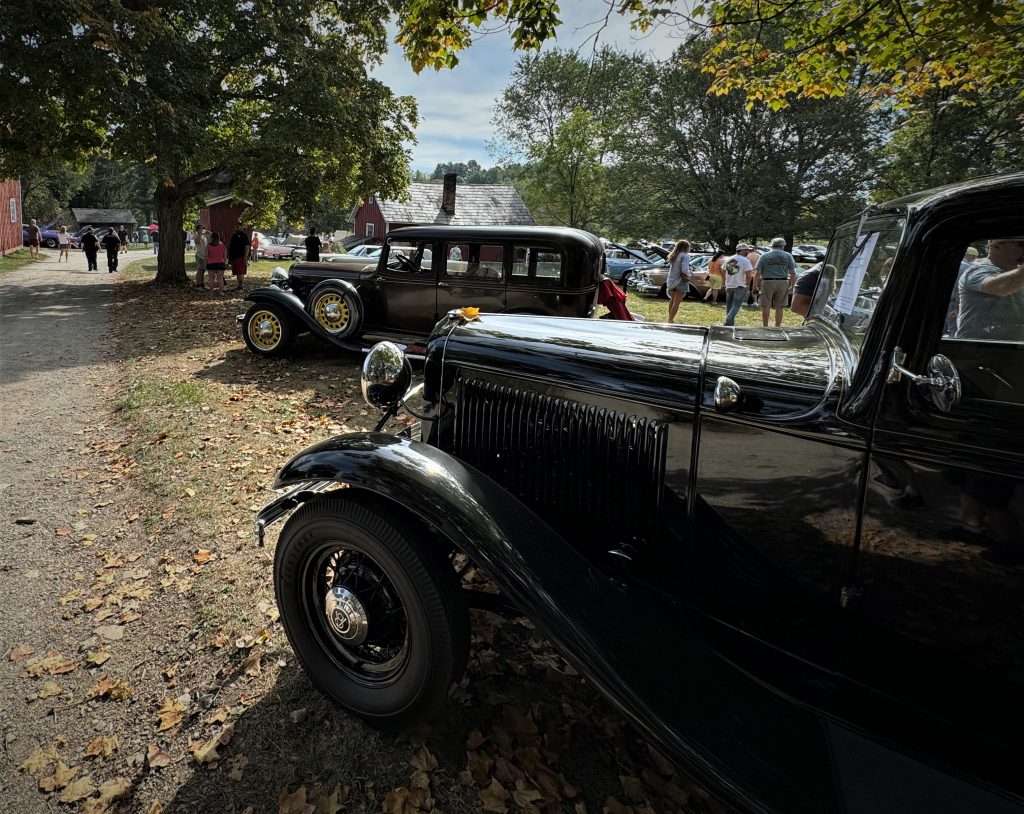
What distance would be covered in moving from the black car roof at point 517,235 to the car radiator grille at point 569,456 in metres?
5.66

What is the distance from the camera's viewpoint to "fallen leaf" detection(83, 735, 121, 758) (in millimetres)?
2502

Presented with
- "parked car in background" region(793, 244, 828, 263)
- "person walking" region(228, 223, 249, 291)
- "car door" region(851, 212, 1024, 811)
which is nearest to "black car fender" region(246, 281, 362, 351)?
"car door" region(851, 212, 1024, 811)

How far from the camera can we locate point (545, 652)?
3.20 meters

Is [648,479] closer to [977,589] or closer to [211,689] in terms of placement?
[977,589]

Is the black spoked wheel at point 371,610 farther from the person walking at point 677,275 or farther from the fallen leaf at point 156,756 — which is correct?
the person walking at point 677,275

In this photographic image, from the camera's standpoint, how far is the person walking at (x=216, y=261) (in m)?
17.9

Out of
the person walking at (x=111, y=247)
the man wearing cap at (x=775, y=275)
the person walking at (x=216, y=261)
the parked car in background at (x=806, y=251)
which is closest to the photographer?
the man wearing cap at (x=775, y=275)

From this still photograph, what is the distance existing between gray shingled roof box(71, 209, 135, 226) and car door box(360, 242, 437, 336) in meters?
73.2

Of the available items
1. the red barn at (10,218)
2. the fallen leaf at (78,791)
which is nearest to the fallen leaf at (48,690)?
the fallen leaf at (78,791)

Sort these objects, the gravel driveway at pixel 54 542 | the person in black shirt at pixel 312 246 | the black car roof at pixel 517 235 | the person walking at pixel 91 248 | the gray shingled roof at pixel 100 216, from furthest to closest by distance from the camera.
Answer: the gray shingled roof at pixel 100 216
the person walking at pixel 91 248
the person in black shirt at pixel 312 246
the black car roof at pixel 517 235
the gravel driveway at pixel 54 542

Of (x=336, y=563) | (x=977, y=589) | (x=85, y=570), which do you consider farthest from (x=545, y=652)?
(x=85, y=570)

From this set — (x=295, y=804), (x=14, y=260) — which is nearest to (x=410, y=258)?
(x=295, y=804)

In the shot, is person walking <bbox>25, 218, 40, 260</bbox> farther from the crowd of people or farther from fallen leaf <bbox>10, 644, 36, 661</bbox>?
fallen leaf <bbox>10, 644, 36, 661</bbox>

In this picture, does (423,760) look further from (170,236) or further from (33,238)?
(33,238)
